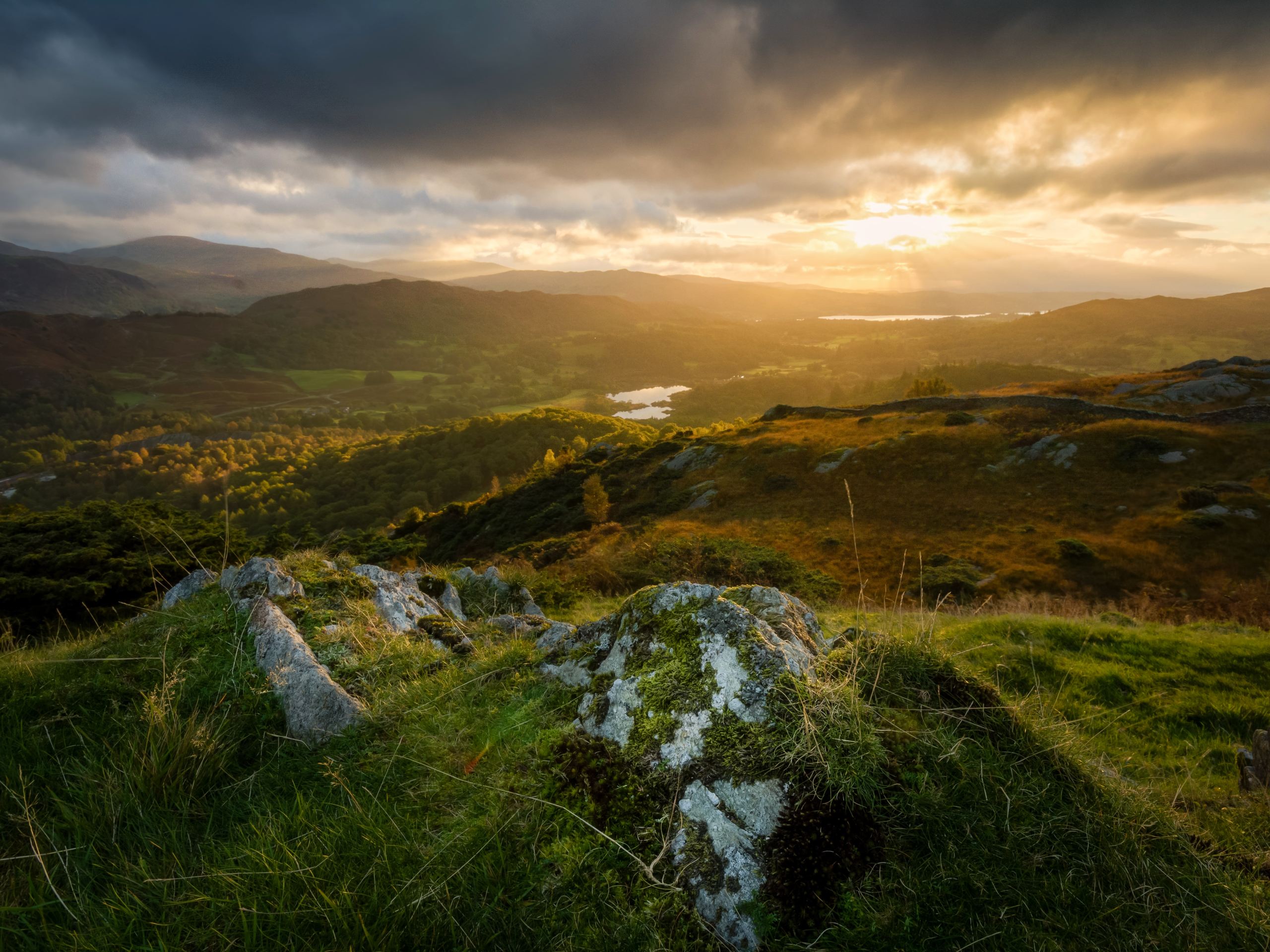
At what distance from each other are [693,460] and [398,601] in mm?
48955

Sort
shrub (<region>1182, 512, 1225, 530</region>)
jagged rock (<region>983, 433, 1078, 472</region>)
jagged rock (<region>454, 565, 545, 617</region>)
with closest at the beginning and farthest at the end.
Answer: jagged rock (<region>454, 565, 545, 617</region>)
shrub (<region>1182, 512, 1225, 530</region>)
jagged rock (<region>983, 433, 1078, 472</region>)

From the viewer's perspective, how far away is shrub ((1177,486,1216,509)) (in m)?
29.4

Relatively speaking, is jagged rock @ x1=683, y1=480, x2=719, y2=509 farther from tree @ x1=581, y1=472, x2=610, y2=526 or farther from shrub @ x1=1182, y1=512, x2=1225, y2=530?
shrub @ x1=1182, y1=512, x2=1225, y2=530

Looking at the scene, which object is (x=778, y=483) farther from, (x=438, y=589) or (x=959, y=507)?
(x=438, y=589)

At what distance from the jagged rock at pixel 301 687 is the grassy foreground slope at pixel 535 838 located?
147 mm

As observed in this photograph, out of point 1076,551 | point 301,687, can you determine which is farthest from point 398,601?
point 1076,551

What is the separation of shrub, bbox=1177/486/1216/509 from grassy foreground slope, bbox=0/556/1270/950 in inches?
1495

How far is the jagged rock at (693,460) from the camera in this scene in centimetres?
5319

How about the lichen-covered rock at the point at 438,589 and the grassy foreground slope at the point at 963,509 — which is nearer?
the lichen-covered rock at the point at 438,589

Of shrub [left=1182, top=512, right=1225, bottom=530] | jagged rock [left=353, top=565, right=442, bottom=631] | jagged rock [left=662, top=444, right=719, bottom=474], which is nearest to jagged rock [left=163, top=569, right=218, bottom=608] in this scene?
jagged rock [left=353, top=565, right=442, bottom=631]

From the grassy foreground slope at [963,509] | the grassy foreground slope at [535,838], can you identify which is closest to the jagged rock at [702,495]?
the grassy foreground slope at [963,509]

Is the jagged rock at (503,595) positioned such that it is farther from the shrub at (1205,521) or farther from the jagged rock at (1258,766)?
the shrub at (1205,521)

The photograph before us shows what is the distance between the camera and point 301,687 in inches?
161

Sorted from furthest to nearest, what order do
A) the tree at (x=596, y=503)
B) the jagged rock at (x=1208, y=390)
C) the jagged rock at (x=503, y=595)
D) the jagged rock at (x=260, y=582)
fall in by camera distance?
the jagged rock at (x=1208, y=390), the tree at (x=596, y=503), the jagged rock at (x=503, y=595), the jagged rock at (x=260, y=582)
